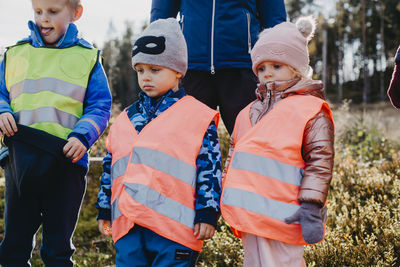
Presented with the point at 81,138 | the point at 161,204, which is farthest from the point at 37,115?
the point at 161,204

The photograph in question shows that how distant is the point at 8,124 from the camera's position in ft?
7.80

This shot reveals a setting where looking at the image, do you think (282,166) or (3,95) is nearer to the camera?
(282,166)

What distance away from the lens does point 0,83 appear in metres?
2.66

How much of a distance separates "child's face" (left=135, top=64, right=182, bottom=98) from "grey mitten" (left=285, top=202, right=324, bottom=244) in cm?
108

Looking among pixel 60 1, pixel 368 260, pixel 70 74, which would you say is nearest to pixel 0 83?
pixel 70 74

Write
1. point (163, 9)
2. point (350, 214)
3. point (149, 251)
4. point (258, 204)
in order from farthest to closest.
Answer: point (350, 214) → point (163, 9) → point (149, 251) → point (258, 204)

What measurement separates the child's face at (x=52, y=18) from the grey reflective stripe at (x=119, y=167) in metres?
1.01

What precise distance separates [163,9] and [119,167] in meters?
1.42

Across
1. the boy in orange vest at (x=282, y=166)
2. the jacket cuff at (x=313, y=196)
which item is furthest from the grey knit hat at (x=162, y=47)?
the jacket cuff at (x=313, y=196)

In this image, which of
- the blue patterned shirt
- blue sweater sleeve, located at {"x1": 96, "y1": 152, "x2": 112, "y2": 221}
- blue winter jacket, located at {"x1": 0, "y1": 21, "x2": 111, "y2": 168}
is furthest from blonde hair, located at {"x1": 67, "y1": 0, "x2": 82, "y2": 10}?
blue sweater sleeve, located at {"x1": 96, "y1": 152, "x2": 112, "y2": 221}

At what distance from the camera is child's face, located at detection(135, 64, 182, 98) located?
7.77 feet

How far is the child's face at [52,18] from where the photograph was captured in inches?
100.0

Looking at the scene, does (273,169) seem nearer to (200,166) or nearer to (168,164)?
(200,166)

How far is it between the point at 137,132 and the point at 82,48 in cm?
83
